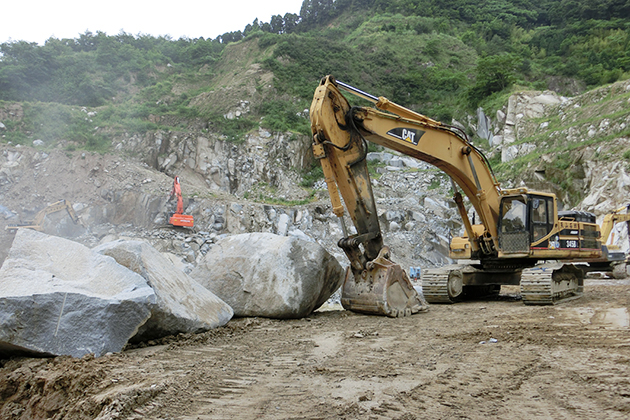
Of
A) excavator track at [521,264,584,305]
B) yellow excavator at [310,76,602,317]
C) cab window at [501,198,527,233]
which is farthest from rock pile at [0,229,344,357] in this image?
cab window at [501,198,527,233]

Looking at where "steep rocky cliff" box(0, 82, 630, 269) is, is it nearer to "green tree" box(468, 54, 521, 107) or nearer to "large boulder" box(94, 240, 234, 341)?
"green tree" box(468, 54, 521, 107)

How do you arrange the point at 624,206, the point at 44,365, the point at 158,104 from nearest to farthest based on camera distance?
the point at 44,365
the point at 624,206
the point at 158,104

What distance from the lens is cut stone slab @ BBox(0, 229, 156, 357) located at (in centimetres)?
396

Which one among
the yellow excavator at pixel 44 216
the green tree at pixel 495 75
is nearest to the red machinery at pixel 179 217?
the yellow excavator at pixel 44 216

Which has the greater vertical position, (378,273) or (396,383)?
(378,273)

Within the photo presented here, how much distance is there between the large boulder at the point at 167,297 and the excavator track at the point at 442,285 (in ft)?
13.8

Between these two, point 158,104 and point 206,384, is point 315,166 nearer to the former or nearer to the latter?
point 158,104

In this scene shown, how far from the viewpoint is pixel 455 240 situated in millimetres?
9117

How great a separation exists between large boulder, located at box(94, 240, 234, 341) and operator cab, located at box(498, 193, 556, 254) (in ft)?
17.5

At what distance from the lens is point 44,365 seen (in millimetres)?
3797

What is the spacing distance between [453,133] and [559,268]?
3.06m

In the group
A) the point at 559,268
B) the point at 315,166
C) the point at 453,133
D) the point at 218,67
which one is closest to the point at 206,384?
the point at 453,133

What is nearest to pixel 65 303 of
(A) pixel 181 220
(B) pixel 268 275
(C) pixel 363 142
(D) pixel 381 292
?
(B) pixel 268 275

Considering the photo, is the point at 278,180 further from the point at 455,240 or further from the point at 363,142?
the point at 363,142
